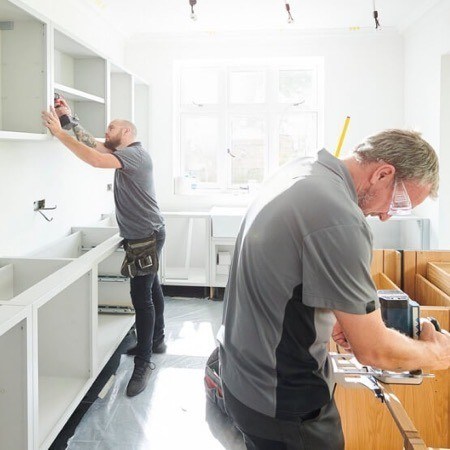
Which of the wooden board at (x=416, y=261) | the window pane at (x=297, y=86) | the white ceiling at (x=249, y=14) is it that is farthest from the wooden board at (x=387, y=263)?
the window pane at (x=297, y=86)

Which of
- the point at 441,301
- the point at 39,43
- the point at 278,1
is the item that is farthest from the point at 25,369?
the point at 278,1

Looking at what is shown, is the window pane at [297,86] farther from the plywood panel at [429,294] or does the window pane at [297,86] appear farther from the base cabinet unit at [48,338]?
the plywood panel at [429,294]

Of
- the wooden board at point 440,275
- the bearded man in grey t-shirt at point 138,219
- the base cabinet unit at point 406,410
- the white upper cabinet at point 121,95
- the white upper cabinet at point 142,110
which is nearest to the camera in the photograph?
the base cabinet unit at point 406,410

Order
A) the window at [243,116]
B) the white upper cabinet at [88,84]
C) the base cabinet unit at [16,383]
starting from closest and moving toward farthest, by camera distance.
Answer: the base cabinet unit at [16,383] < the white upper cabinet at [88,84] < the window at [243,116]

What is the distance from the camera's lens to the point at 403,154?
1.17 m

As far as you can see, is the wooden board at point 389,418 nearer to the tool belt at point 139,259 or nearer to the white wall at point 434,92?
the tool belt at point 139,259

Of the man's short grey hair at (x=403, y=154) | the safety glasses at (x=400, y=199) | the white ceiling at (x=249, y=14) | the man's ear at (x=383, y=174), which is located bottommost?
the safety glasses at (x=400, y=199)

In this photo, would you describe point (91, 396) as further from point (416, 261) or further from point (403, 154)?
point (403, 154)

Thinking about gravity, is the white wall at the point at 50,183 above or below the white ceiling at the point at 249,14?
below

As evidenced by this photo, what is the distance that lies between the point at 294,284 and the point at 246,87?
13.7 ft

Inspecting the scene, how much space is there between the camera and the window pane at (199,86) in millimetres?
4883

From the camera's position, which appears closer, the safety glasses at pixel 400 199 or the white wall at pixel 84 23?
the safety glasses at pixel 400 199

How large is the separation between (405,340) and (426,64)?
3439 mm

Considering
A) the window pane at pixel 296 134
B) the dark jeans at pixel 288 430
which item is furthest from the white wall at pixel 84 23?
the dark jeans at pixel 288 430
